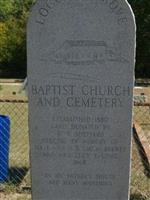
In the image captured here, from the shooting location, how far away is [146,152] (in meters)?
8.77

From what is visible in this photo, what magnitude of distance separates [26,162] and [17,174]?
0.70 meters

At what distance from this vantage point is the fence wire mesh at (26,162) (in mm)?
6812

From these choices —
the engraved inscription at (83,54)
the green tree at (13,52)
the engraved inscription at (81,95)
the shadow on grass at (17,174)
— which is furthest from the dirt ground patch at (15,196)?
the green tree at (13,52)

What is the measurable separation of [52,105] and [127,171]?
2.80 ft

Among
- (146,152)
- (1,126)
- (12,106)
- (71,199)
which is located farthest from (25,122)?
(71,199)

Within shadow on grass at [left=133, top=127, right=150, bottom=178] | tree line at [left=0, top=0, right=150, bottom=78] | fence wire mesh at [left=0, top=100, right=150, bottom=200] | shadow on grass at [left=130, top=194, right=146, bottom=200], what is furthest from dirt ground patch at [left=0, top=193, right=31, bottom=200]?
tree line at [left=0, top=0, right=150, bottom=78]

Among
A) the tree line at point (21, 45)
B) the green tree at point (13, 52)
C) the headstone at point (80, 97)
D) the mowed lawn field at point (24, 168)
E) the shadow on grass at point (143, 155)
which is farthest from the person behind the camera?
the green tree at point (13, 52)

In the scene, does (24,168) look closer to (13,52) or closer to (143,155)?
(143,155)

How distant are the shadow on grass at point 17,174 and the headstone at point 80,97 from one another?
2.27 metres

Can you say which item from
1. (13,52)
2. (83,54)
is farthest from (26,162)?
(13,52)

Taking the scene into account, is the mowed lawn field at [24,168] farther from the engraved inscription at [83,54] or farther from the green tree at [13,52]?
A: the green tree at [13,52]

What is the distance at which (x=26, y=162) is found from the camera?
8328mm

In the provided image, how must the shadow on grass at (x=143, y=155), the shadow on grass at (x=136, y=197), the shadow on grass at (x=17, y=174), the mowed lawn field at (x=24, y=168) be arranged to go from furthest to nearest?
1. the shadow on grass at (x=143, y=155)
2. the shadow on grass at (x=17, y=174)
3. the mowed lawn field at (x=24, y=168)
4. the shadow on grass at (x=136, y=197)

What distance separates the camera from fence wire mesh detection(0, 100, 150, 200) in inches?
268
